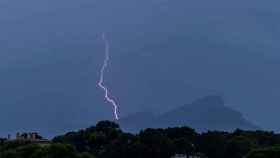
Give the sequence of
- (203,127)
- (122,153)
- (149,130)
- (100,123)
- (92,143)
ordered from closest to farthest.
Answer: (122,153) → (149,130) → (92,143) → (100,123) → (203,127)

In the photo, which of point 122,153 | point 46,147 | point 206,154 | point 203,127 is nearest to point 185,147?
point 206,154

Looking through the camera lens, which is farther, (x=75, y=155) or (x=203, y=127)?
(x=203, y=127)

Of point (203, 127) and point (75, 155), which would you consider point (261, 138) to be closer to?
point (75, 155)

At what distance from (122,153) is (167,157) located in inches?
110

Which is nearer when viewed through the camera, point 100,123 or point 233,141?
point 233,141

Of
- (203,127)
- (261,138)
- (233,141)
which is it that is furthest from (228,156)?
(203,127)

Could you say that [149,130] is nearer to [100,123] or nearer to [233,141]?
[233,141]

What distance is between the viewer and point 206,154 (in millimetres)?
43375

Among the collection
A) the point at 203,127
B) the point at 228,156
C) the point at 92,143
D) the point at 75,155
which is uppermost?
the point at 203,127

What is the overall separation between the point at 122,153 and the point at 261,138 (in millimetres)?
12151

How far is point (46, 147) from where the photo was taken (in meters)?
29.5

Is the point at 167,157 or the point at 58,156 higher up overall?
the point at 167,157

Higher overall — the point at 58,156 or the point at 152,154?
the point at 152,154

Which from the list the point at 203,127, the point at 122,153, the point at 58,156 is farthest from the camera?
the point at 203,127
